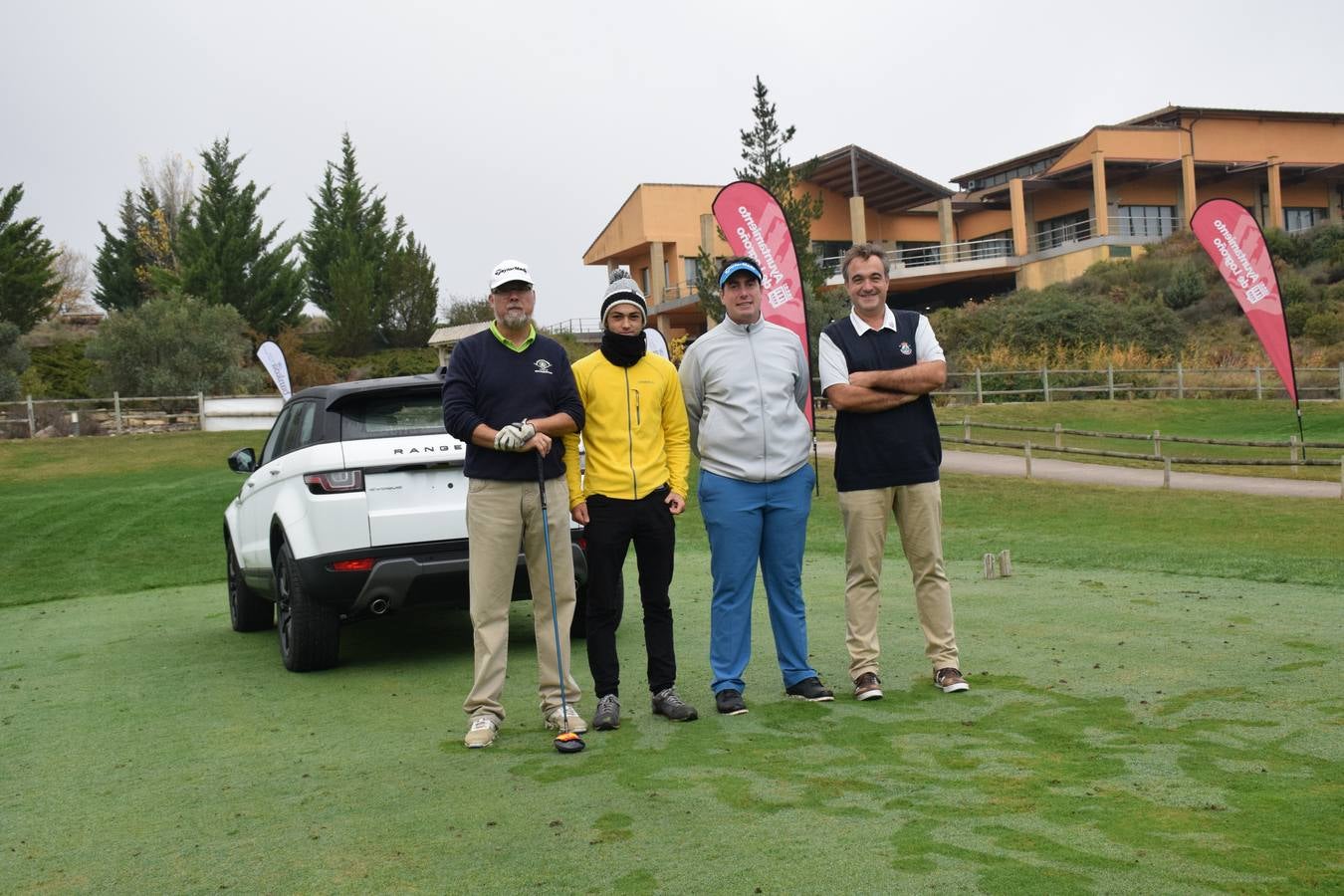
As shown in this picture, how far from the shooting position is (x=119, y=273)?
6488 cm

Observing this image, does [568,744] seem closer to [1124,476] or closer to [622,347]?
[622,347]

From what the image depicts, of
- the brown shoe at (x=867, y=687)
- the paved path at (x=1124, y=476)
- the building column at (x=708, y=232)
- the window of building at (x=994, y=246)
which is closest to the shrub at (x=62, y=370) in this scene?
the building column at (x=708, y=232)

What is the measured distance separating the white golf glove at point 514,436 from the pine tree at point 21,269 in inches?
1945

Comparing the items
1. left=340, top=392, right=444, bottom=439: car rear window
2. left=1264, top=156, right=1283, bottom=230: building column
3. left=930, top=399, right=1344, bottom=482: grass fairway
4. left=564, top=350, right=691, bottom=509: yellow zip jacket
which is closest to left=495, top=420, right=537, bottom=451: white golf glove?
left=564, top=350, right=691, bottom=509: yellow zip jacket

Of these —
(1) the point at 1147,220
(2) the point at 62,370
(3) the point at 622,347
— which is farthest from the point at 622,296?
(1) the point at 1147,220

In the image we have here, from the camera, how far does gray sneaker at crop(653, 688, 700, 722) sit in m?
5.41

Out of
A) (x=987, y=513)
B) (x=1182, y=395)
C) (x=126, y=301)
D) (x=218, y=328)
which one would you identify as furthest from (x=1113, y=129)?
(x=126, y=301)

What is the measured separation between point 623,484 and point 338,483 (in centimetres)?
216

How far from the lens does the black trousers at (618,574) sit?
548 centimetres

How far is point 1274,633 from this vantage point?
6.71 metres

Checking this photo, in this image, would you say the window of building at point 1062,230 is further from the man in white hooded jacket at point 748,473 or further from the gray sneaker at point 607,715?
the gray sneaker at point 607,715

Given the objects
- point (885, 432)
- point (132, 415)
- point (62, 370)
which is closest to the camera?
point (885, 432)

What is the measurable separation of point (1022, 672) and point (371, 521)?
11.4 ft

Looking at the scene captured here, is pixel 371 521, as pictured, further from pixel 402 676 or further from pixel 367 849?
pixel 367 849
